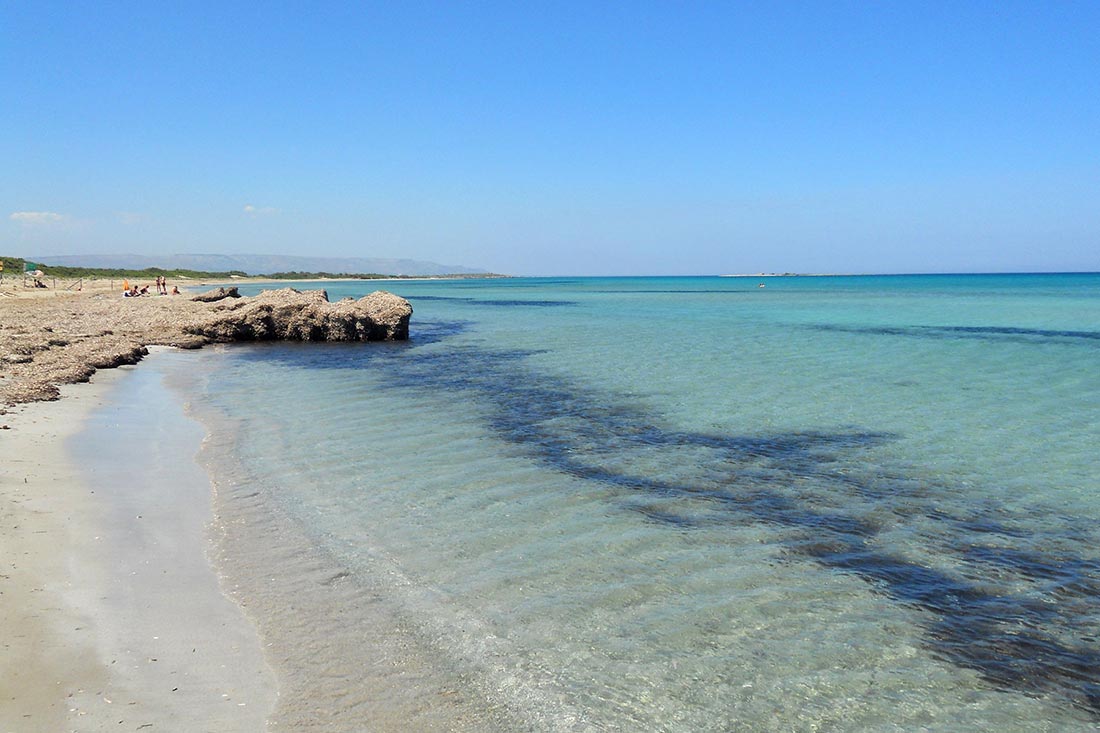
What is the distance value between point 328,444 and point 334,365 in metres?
8.77

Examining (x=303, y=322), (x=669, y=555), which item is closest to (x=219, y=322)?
(x=303, y=322)

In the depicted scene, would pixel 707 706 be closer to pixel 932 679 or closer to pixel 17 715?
pixel 932 679

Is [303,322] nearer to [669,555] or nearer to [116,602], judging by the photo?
[116,602]

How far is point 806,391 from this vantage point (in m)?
13.8

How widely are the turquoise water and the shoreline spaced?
25cm

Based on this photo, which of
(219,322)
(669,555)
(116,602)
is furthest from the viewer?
(219,322)

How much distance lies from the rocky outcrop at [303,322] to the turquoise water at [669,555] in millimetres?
10334

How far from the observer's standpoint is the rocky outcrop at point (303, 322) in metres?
23.9

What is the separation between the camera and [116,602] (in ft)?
15.5

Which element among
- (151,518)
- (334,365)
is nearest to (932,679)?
(151,518)

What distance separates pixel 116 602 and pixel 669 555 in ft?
13.0

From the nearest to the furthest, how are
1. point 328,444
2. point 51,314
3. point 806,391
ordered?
point 328,444, point 806,391, point 51,314

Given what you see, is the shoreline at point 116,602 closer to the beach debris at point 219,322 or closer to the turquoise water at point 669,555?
the turquoise water at point 669,555

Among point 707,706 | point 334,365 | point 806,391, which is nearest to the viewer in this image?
point 707,706
